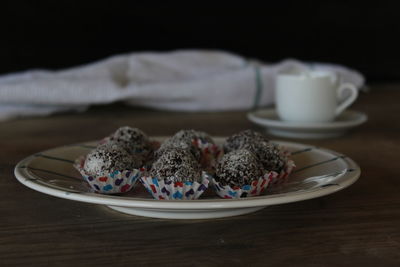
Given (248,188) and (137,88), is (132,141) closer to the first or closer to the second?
(248,188)

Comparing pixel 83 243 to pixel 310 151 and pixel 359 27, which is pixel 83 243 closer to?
pixel 310 151

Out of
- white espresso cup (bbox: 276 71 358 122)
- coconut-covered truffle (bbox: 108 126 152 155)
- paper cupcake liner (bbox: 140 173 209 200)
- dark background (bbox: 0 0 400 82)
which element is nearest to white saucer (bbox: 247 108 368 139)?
white espresso cup (bbox: 276 71 358 122)

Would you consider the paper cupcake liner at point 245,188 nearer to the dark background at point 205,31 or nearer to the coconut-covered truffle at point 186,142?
the coconut-covered truffle at point 186,142

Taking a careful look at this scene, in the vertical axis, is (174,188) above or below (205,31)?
below

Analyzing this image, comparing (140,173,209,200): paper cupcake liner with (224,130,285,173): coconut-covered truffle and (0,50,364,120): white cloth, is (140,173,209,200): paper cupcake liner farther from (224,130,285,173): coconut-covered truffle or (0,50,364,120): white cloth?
(0,50,364,120): white cloth

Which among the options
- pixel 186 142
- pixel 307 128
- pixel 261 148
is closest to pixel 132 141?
pixel 186 142

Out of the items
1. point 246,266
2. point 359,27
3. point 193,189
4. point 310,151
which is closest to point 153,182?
point 193,189
